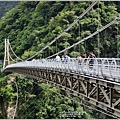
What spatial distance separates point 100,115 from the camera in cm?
2642

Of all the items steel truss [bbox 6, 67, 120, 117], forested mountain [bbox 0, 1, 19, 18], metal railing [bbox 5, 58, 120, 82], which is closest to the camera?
metal railing [bbox 5, 58, 120, 82]

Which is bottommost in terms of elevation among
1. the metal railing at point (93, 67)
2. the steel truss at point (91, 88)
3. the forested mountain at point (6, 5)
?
the steel truss at point (91, 88)

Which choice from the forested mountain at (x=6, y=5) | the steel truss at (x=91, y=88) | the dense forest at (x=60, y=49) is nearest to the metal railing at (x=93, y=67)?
the steel truss at (x=91, y=88)

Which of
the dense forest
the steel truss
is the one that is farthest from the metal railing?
the dense forest

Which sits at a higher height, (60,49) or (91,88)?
(60,49)

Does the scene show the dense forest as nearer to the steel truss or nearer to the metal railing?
the steel truss


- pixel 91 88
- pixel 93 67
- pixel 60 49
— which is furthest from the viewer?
pixel 60 49

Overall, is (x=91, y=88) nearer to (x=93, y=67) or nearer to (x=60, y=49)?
(x=93, y=67)

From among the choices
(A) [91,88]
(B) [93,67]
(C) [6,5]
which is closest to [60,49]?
(A) [91,88]

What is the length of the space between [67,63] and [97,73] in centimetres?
337

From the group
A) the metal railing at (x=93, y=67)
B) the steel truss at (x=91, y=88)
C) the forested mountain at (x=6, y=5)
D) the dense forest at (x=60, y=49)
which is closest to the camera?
the metal railing at (x=93, y=67)

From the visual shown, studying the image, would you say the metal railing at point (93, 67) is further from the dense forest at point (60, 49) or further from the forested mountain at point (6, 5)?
the forested mountain at point (6, 5)

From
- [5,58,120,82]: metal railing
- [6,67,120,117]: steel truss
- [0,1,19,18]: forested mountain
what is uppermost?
[0,1,19,18]: forested mountain

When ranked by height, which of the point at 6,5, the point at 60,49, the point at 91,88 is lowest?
the point at 91,88
